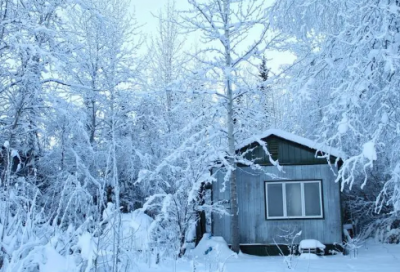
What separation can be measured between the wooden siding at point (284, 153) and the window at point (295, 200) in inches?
25.2

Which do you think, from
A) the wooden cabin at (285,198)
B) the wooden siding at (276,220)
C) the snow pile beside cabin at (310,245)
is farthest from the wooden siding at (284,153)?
the snow pile beside cabin at (310,245)

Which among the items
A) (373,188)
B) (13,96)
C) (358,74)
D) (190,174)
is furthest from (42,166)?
(373,188)

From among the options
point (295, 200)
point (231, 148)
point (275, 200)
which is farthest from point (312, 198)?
point (231, 148)

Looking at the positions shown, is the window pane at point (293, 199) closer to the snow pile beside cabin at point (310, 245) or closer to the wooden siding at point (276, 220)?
the wooden siding at point (276, 220)

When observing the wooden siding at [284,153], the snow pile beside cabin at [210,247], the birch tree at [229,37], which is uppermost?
the birch tree at [229,37]

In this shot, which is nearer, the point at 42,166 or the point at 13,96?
the point at 13,96

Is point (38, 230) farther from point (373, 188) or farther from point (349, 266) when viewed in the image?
point (373, 188)

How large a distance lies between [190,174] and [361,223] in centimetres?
909

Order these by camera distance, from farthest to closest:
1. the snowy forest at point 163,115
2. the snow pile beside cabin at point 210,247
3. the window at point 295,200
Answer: the window at point 295,200, the snow pile beside cabin at point 210,247, the snowy forest at point 163,115

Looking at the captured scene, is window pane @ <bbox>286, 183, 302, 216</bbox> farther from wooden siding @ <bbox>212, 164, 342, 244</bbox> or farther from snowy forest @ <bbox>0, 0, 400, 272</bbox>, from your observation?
snowy forest @ <bbox>0, 0, 400, 272</bbox>

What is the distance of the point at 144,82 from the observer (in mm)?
18953

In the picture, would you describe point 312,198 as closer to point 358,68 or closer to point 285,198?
point 285,198

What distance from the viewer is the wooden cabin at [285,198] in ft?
40.9

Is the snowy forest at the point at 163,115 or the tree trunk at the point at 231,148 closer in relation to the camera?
the snowy forest at the point at 163,115
